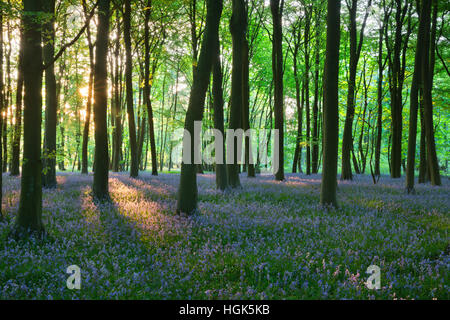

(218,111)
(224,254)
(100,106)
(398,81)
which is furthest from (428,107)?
(100,106)

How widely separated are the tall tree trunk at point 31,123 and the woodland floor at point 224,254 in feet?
1.61

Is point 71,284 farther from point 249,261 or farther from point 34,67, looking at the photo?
point 34,67

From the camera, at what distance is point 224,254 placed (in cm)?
496

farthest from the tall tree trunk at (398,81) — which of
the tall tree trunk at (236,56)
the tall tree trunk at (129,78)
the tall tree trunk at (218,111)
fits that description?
the tall tree trunk at (129,78)

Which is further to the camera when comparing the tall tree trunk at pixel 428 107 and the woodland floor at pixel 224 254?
the tall tree trunk at pixel 428 107

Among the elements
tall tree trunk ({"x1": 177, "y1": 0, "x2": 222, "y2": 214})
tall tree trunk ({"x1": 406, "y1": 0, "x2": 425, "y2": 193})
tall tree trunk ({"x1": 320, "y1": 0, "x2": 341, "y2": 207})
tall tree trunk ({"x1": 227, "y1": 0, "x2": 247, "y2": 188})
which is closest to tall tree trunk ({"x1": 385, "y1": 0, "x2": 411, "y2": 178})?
tall tree trunk ({"x1": 406, "y1": 0, "x2": 425, "y2": 193})

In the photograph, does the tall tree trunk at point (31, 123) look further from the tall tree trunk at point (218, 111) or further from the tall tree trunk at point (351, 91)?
the tall tree trunk at point (351, 91)

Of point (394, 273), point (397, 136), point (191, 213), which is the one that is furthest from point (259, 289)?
point (397, 136)

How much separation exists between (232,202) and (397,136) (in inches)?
580

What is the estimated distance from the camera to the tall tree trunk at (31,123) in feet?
18.1

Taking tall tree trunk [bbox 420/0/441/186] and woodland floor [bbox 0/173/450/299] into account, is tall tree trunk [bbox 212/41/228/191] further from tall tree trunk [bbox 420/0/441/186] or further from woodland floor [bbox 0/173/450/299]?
tall tree trunk [bbox 420/0/441/186]

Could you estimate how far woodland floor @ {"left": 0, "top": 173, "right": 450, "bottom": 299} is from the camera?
3793 millimetres

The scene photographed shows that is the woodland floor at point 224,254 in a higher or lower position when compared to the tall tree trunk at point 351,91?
lower

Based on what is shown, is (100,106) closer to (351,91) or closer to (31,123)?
(31,123)
